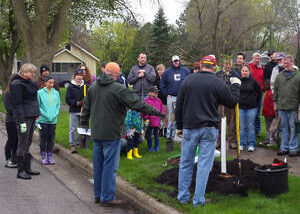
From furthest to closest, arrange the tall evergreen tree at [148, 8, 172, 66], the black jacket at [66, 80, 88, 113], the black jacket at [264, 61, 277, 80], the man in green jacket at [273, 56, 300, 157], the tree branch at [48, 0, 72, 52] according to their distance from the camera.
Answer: the tall evergreen tree at [148, 8, 172, 66] → the tree branch at [48, 0, 72, 52] → the black jacket at [264, 61, 277, 80] → the black jacket at [66, 80, 88, 113] → the man in green jacket at [273, 56, 300, 157]

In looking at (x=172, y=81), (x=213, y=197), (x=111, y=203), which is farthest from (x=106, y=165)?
(x=172, y=81)

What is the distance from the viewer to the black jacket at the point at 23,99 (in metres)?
7.68

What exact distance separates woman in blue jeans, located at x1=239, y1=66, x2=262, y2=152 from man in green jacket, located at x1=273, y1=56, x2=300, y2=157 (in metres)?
0.57

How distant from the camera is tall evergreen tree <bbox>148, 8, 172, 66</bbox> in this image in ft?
186

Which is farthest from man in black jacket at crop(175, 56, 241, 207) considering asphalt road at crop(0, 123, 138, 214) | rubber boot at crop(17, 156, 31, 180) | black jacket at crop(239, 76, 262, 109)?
black jacket at crop(239, 76, 262, 109)

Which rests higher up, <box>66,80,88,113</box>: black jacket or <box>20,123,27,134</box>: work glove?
<box>66,80,88,113</box>: black jacket

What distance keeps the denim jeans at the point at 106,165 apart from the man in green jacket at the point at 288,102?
436 centimetres

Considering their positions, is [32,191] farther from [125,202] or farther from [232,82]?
[232,82]

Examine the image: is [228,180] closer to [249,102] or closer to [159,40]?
[249,102]

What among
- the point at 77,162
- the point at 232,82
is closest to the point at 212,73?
the point at 232,82

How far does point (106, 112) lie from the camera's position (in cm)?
615

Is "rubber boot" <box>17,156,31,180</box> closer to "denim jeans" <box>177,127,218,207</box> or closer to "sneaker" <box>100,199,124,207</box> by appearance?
"sneaker" <box>100,199,124,207</box>

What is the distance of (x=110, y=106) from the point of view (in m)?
6.15

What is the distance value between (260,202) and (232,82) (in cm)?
175
